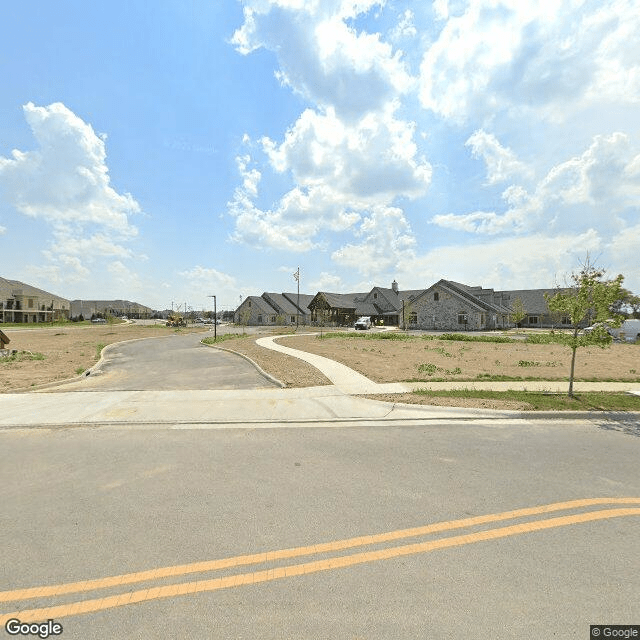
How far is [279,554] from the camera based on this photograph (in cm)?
338

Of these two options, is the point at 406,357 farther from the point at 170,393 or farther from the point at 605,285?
the point at 170,393

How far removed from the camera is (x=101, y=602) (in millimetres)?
2818

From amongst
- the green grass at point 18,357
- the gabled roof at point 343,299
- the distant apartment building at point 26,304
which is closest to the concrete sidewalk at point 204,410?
the green grass at point 18,357

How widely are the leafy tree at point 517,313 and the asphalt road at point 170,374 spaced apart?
4554cm

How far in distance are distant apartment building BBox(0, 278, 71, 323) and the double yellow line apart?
91.1 m

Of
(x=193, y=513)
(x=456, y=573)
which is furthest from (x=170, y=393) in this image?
(x=456, y=573)

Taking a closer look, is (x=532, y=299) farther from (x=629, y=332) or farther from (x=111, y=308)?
(x=111, y=308)

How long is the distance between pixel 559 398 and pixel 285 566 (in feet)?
30.0

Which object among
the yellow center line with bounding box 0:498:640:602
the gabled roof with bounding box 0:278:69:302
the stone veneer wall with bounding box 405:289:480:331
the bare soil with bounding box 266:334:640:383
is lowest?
the yellow center line with bounding box 0:498:640:602

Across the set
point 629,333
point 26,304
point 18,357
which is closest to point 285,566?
point 18,357

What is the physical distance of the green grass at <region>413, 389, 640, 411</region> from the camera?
845 centimetres

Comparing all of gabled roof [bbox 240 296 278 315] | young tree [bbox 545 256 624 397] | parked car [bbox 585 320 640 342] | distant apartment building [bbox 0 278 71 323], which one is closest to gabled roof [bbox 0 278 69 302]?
distant apartment building [bbox 0 278 71 323]

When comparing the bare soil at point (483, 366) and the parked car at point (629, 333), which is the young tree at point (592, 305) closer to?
the bare soil at point (483, 366)

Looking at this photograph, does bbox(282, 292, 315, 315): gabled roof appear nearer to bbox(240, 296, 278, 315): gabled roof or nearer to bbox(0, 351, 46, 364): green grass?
bbox(240, 296, 278, 315): gabled roof
